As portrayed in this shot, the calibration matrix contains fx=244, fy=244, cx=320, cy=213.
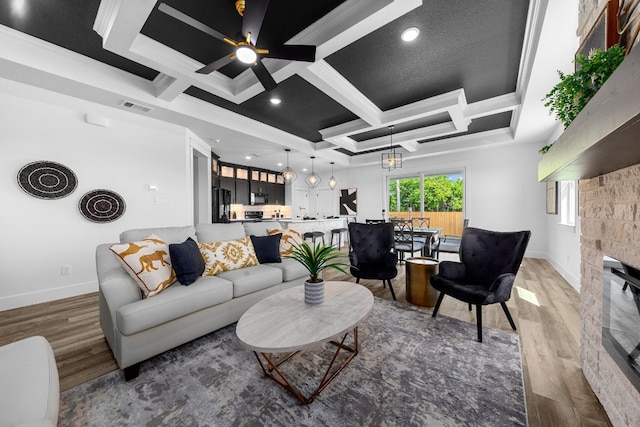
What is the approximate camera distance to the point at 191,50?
100 inches

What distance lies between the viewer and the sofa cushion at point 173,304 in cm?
168

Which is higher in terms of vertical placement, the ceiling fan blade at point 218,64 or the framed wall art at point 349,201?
the ceiling fan blade at point 218,64

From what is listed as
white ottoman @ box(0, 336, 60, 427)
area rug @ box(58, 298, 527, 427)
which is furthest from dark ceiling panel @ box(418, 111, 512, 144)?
white ottoman @ box(0, 336, 60, 427)

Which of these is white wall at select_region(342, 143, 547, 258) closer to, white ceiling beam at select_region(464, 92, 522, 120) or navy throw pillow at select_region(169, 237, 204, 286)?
white ceiling beam at select_region(464, 92, 522, 120)

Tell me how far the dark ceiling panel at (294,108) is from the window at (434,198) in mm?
3253

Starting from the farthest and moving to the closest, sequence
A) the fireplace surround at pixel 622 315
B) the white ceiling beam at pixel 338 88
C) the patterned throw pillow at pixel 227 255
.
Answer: the white ceiling beam at pixel 338 88
the patterned throw pillow at pixel 227 255
the fireplace surround at pixel 622 315

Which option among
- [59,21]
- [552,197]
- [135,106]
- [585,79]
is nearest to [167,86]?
[135,106]

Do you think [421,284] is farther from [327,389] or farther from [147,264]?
[147,264]

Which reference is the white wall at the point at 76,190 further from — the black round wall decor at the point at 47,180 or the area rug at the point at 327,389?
the area rug at the point at 327,389

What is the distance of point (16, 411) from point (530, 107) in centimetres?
529

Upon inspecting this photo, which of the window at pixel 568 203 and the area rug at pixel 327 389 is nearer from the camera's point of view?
the area rug at pixel 327 389

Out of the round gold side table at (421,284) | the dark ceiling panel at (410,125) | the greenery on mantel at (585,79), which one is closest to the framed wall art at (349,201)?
the dark ceiling panel at (410,125)

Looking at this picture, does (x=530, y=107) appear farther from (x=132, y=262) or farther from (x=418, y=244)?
(x=132, y=262)

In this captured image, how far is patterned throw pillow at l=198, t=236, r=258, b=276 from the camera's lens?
2496 mm
